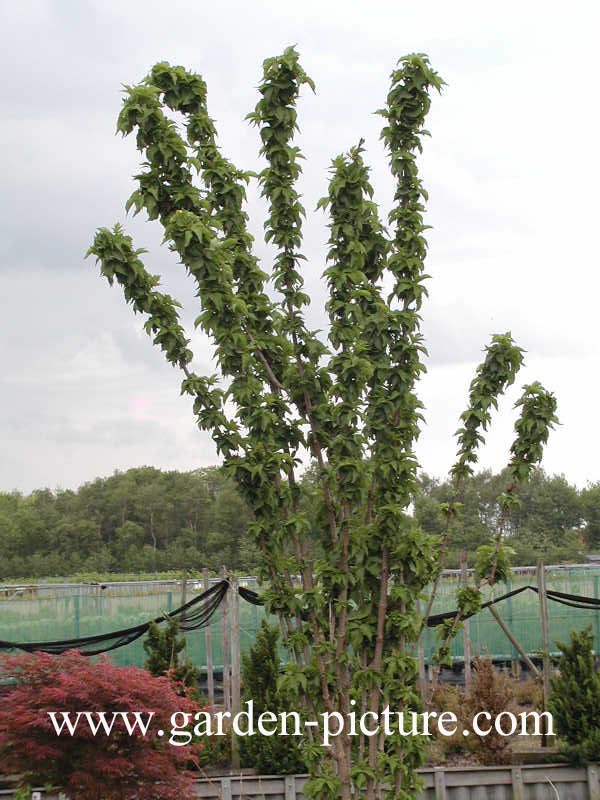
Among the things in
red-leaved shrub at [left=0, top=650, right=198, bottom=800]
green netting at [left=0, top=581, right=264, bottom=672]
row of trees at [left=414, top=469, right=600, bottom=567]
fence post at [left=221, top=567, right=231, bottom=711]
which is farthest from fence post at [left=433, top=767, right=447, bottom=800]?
row of trees at [left=414, top=469, right=600, bottom=567]

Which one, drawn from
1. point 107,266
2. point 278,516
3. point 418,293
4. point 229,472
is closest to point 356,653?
point 278,516

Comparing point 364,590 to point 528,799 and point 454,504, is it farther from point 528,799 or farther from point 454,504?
point 528,799

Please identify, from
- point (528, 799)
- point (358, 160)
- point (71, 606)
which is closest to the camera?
point (358, 160)

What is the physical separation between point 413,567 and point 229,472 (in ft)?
3.77

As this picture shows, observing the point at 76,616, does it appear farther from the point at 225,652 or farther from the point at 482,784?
the point at 482,784

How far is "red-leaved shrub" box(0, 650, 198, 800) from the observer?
23.0ft

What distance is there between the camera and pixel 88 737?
23.1ft

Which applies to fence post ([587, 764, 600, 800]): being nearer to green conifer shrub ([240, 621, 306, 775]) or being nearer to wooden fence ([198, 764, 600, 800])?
wooden fence ([198, 764, 600, 800])

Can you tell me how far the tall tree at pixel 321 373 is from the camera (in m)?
5.66

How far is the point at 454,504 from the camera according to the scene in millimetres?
6348

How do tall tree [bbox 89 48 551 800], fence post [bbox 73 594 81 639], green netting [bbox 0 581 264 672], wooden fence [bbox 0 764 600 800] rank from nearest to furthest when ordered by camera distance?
tall tree [bbox 89 48 551 800] → wooden fence [bbox 0 764 600 800] → fence post [bbox 73 594 81 639] → green netting [bbox 0 581 264 672]

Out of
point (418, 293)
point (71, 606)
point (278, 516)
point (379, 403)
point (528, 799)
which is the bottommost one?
point (528, 799)

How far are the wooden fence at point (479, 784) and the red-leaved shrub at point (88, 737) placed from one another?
2.24 metres

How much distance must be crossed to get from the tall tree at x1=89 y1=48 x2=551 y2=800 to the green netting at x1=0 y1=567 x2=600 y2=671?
25.9 ft
